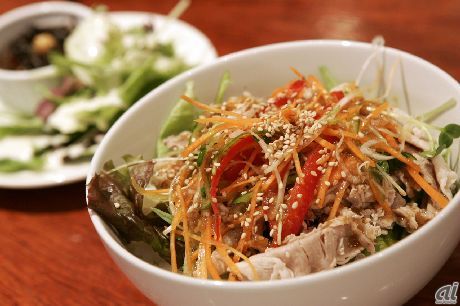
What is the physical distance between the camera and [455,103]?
137 centimetres

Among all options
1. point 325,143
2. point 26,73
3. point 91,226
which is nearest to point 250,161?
point 325,143

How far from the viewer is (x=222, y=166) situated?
1.27m

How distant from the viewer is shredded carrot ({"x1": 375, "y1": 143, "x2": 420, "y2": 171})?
1254mm

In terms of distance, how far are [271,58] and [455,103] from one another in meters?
0.56

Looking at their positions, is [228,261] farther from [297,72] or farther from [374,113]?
[297,72]

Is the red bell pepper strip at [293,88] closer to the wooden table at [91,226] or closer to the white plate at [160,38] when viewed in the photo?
the wooden table at [91,226]

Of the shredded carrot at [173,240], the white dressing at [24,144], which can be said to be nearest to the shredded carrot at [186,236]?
the shredded carrot at [173,240]

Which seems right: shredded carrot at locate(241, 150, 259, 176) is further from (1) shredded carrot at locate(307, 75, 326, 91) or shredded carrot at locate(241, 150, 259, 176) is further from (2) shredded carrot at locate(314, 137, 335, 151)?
(1) shredded carrot at locate(307, 75, 326, 91)

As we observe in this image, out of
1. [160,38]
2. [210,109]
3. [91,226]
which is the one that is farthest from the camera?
[160,38]

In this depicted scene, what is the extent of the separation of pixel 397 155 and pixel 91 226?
1055 mm

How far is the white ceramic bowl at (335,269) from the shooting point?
3.22ft

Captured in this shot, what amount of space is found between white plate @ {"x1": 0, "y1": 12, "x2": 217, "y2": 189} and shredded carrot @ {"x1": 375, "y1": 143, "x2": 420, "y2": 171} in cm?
109

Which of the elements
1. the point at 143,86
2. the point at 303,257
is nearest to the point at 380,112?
the point at 303,257

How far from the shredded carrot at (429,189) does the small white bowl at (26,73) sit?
6.09 ft
